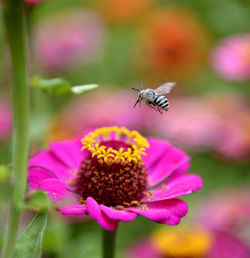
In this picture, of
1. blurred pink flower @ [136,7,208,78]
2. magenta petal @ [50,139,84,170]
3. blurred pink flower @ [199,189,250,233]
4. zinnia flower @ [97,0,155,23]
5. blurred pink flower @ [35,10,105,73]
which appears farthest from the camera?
zinnia flower @ [97,0,155,23]

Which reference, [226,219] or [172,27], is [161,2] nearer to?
[172,27]

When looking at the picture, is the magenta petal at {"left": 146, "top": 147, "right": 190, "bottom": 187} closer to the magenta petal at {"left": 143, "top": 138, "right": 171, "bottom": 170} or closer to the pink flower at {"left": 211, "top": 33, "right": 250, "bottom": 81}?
the magenta petal at {"left": 143, "top": 138, "right": 171, "bottom": 170}

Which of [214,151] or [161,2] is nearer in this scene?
[214,151]

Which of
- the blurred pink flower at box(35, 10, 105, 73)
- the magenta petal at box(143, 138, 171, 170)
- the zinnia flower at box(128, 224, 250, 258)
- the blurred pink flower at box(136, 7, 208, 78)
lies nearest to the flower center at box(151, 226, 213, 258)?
the zinnia flower at box(128, 224, 250, 258)

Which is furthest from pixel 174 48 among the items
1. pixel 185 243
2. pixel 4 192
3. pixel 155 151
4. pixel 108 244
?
pixel 108 244

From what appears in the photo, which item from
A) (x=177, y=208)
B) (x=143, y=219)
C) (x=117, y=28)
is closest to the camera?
(x=177, y=208)

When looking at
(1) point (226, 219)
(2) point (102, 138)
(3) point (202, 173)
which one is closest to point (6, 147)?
(3) point (202, 173)

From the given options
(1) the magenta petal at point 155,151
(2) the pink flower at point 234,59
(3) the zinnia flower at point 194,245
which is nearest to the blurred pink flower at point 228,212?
(3) the zinnia flower at point 194,245
